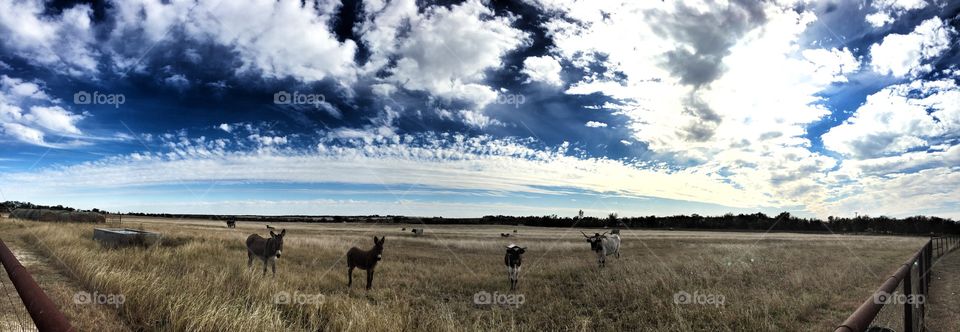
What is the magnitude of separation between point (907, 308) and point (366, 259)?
1354cm

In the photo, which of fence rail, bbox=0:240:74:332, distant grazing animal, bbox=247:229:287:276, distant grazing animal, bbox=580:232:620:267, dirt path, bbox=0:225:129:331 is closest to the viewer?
fence rail, bbox=0:240:74:332

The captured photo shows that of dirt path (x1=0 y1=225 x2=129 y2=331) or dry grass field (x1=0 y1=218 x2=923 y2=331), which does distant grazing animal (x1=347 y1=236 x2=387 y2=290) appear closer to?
dry grass field (x1=0 y1=218 x2=923 y2=331)

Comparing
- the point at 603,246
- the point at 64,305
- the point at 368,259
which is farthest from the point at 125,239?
the point at 603,246

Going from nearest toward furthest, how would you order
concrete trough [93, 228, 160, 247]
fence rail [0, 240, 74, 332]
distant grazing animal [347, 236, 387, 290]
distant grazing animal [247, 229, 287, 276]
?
1. fence rail [0, 240, 74, 332]
2. distant grazing animal [347, 236, 387, 290]
3. distant grazing animal [247, 229, 287, 276]
4. concrete trough [93, 228, 160, 247]

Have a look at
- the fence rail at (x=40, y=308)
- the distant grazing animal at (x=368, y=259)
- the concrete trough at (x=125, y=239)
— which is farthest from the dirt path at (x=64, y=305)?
the distant grazing animal at (x=368, y=259)

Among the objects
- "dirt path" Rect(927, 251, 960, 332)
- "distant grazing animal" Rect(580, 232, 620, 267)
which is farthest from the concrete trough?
"dirt path" Rect(927, 251, 960, 332)

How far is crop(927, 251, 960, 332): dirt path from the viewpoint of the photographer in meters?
10.9

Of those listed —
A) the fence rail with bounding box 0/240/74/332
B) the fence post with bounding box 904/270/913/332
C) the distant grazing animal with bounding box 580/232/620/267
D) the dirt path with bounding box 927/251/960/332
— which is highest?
the fence rail with bounding box 0/240/74/332

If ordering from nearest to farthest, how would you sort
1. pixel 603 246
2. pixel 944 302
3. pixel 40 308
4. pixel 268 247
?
pixel 40 308
pixel 944 302
pixel 268 247
pixel 603 246

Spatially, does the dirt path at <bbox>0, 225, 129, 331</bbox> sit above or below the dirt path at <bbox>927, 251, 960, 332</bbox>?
above

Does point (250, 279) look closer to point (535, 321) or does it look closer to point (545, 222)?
point (535, 321)

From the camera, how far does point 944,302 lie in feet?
44.9

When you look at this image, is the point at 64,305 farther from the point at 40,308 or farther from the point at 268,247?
the point at 268,247

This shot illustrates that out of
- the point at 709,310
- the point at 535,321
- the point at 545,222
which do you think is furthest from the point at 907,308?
the point at 545,222
